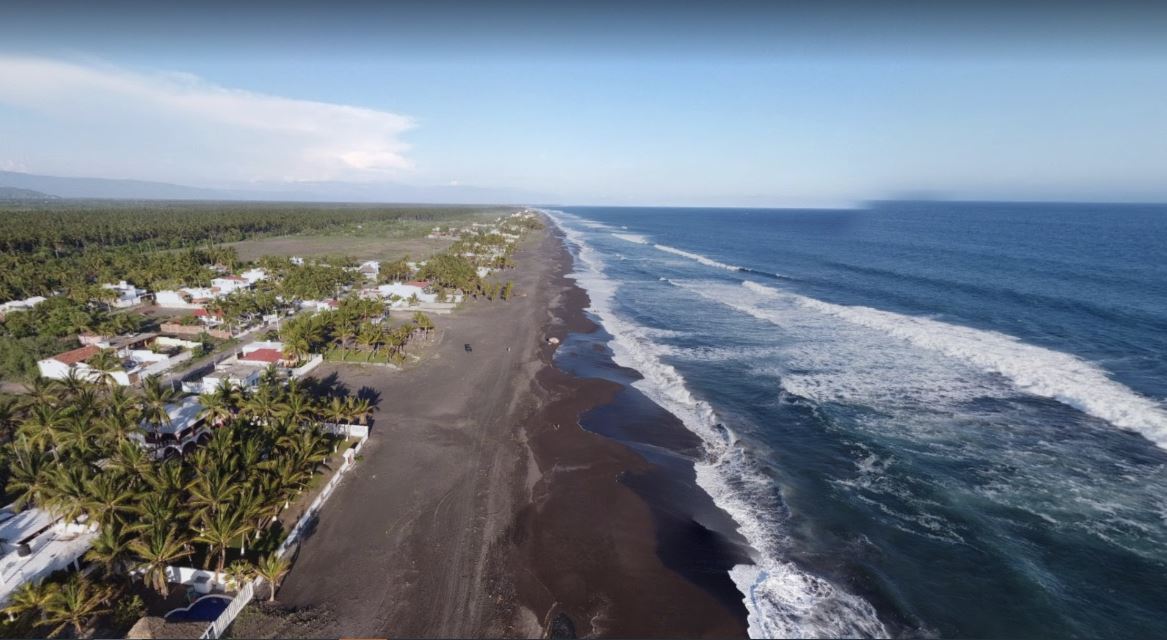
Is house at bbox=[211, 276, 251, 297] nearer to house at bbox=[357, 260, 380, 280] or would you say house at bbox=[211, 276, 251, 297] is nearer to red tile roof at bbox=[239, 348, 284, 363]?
house at bbox=[357, 260, 380, 280]

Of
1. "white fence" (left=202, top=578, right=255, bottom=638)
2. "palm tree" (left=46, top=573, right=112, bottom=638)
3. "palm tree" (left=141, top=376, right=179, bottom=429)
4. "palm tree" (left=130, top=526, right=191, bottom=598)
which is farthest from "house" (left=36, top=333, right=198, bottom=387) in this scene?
"white fence" (left=202, top=578, right=255, bottom=638)

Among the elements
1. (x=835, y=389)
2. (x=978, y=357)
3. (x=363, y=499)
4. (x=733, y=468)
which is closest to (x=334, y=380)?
(x=363, y=499)

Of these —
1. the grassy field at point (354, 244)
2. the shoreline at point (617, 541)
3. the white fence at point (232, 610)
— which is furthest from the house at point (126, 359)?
the grassy field at point (354, 244)

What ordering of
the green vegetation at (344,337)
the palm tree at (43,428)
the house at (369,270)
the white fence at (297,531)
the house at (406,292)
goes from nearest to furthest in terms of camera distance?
the white fence at (297,531) → the palm tree at (43,428) → the green vegetation at (344,337) → the house at (406,292) → the house at (369,270)

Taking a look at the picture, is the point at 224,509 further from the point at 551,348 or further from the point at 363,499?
the point at 551,348

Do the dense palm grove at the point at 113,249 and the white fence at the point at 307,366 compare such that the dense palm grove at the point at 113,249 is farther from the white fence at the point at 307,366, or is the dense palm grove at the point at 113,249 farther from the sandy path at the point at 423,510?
the sandy path at the point at 423,510

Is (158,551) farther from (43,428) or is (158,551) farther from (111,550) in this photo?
(43,428)

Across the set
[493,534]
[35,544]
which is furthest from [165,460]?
[493,534]
